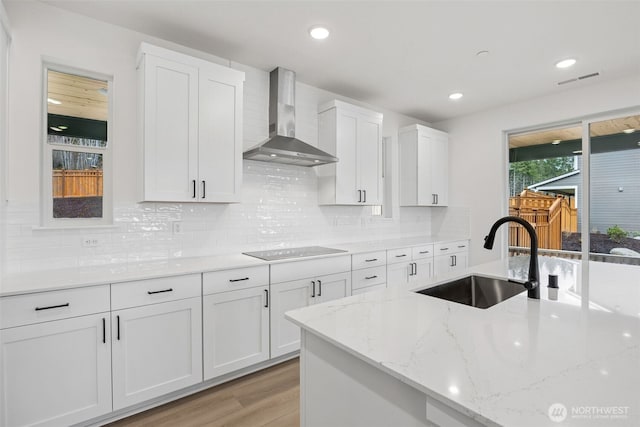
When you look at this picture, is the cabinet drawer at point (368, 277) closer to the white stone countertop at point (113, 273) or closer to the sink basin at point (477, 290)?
the white stone countertop at point (113, 273)

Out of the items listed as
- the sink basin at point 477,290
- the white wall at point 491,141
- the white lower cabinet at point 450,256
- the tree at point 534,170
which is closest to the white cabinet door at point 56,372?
the sink basin at point 477,290

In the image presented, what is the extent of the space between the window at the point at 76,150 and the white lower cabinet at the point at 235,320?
106 centimetres

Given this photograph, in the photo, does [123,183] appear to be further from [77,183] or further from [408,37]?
[408,37]

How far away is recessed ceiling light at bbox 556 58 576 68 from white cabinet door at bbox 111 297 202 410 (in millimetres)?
3810

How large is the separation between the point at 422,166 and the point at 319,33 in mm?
2486

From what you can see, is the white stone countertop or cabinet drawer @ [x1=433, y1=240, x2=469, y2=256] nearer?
the white stone countertop

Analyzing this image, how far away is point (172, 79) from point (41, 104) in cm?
86

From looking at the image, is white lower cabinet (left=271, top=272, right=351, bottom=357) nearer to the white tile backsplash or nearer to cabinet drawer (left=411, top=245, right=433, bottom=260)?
the white tile backsplash

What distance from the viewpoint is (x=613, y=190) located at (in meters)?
3.44

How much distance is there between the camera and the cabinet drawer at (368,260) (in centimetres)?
312

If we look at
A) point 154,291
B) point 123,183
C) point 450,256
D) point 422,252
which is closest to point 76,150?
point 123,183

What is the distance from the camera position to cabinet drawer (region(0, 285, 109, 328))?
1.62 meters

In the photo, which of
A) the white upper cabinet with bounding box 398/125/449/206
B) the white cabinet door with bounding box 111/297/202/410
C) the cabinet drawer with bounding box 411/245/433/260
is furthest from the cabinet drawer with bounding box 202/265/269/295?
the white upper cabinet with bounding box 398/125/449/206

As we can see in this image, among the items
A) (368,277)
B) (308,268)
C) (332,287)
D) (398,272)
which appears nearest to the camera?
(308,268)
